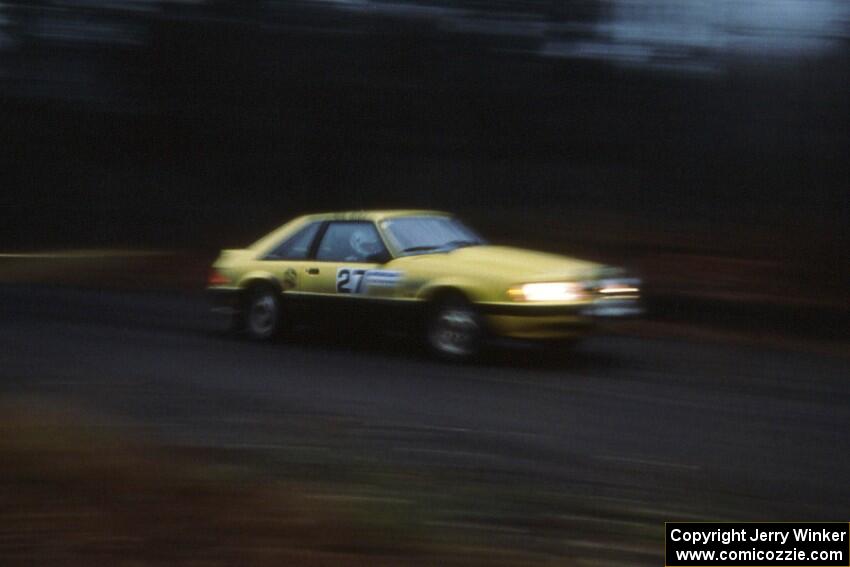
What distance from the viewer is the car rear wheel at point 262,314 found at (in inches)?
469

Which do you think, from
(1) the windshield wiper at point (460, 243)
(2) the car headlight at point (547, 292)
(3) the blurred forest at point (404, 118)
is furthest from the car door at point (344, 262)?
(3) the blurred forest at point (404, 118)

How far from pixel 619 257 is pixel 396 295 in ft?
28.8

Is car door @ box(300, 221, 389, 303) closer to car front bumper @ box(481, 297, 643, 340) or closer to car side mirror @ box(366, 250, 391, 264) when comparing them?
car side mirror @ box(366, 250, 391, 264)

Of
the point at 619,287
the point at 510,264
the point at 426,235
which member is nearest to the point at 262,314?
the point at 426,235

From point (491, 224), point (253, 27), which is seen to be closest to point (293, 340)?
point (491, 224)

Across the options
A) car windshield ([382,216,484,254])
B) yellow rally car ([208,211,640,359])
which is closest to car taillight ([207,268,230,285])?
yellow rally car ([208,211,640,359])

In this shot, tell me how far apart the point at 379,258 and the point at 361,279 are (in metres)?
0.28

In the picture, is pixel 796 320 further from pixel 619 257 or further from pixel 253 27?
pixel 253 27

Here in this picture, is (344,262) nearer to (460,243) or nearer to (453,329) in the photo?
(460,243)

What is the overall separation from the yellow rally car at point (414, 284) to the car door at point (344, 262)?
0.5 inches

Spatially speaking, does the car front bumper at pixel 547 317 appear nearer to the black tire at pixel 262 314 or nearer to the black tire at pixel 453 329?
the black tire at pixel 453 329

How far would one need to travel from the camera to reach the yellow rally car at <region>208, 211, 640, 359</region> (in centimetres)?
991

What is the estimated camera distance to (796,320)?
13492mm

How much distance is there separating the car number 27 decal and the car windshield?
28 cm
